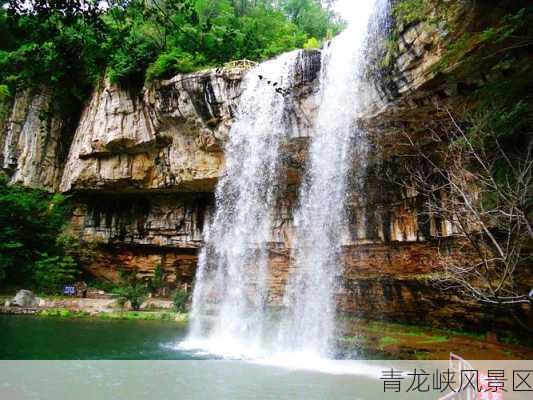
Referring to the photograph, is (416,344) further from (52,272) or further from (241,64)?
(52,272)

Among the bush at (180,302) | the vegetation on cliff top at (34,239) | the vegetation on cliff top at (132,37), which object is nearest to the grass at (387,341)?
the vegetation on cliff top at (132,37)

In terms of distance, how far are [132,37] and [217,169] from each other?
11640 mm

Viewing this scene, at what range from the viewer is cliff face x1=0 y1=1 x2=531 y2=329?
31.8 ft

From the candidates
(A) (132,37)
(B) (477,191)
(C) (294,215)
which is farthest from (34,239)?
(B) (477,191)

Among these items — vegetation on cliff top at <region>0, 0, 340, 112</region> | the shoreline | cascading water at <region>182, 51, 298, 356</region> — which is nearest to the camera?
vegetation on cliff top at <region>0, 0, 340, 112</region>

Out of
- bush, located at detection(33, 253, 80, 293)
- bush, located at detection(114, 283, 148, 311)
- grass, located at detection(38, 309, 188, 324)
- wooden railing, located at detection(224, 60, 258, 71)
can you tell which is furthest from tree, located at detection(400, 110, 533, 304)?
bush, located at detection(33, 253, 80, 293)

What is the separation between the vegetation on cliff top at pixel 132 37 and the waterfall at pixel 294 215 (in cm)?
278

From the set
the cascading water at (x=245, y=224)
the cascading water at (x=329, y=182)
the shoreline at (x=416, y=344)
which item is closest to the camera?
the shoreline at (x=416, y=344)

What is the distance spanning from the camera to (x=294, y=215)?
1634 centimetres

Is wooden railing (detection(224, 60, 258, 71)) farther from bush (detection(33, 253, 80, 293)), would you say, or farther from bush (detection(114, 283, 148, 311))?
bush (detection(33, 253, 80, 293))

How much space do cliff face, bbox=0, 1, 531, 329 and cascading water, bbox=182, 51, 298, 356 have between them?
0.47 meters

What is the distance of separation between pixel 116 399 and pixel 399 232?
964 cm

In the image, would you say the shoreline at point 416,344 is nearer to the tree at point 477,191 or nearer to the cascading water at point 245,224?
the tree at point 477,191

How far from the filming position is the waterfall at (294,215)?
11.5m
